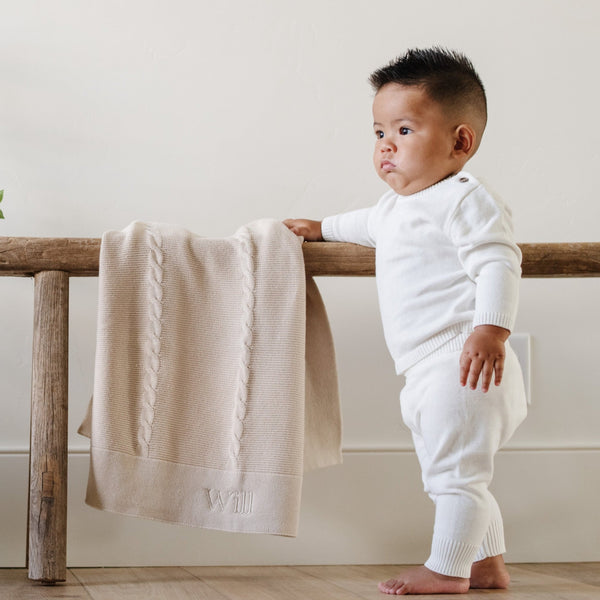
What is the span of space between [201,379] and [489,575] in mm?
444

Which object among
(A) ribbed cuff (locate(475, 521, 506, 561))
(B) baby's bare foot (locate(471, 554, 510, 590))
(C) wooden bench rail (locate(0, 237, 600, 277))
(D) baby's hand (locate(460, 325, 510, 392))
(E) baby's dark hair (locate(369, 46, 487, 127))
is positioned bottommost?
(B) baby's bare foot (locate(471, 554, 510, 590))

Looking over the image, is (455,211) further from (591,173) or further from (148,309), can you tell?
(591,173)

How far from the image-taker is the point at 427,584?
101cm

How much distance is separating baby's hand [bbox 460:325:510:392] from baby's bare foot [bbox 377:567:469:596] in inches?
9.1

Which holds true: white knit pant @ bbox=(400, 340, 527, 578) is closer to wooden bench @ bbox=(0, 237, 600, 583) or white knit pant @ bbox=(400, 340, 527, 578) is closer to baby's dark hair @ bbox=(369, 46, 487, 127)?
wooden bench @ bbox=(0, 237, 600, 583)

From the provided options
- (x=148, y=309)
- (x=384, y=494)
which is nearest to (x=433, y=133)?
(x=148, y=309)

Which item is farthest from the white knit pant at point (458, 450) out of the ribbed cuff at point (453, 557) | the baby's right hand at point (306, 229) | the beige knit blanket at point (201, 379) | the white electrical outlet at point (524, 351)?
the white electrical outlet at point (524, 351)

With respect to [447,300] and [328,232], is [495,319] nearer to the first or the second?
[447,300]

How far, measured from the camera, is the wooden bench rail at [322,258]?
111 centimetres

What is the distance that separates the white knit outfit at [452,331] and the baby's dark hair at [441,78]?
107mm

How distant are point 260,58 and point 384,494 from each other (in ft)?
2.51

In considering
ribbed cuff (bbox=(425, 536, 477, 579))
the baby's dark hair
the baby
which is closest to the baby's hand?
the baby

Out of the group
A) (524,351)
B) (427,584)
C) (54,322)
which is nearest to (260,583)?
(427,584)

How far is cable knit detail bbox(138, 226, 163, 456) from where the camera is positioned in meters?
1.08
